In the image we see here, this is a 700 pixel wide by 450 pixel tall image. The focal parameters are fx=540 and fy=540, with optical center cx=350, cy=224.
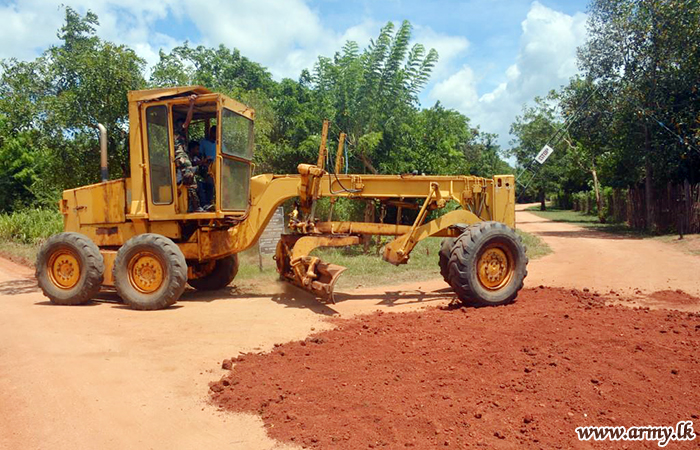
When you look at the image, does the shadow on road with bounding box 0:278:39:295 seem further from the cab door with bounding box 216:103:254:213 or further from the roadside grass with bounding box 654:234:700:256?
the roadside grass with bounding box 654:234:700:256

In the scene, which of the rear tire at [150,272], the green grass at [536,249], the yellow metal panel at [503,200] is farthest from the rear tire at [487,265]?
the green grass at [536,249]

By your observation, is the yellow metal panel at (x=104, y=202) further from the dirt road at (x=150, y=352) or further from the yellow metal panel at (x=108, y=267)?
the dirt road at (x=150, y=352)

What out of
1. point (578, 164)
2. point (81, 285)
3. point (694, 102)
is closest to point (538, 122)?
point (578, 164)

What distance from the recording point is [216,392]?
15.0ft

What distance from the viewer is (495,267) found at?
7742 millimetres

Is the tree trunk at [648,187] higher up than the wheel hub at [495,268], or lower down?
higher up

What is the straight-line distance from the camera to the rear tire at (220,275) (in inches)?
388

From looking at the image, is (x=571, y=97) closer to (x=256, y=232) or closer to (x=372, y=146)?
(x=372, y=146)

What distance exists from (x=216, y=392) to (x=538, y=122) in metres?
43.6

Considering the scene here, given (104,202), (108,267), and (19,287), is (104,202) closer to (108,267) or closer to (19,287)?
(108,267)

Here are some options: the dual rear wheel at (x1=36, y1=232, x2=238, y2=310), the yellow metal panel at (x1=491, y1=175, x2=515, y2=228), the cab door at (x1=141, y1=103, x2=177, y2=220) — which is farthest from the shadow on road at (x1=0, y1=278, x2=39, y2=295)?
the yellow metal panel at (x1=491, y1=175, x2=515, y2=228)

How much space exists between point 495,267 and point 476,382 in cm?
356

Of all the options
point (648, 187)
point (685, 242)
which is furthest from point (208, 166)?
point (648, 187)

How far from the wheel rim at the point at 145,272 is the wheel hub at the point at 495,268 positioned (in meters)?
4.71
